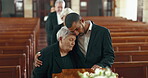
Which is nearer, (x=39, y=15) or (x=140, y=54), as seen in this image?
(x=140, y=54)

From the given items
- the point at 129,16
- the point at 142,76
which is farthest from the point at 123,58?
the point at 129,16

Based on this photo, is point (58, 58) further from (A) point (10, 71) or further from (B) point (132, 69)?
(B) point (132, 69)

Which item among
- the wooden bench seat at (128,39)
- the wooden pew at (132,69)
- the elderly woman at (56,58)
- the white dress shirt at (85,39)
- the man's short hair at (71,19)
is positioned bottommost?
the wooden pew at (132,69)

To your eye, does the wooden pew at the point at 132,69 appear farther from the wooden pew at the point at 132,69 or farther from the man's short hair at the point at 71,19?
the man's short hair at the point at 71,19

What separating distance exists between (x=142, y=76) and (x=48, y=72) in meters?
1.12

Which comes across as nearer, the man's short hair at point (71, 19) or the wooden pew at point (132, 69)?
the man's short hair at point (71, 19)

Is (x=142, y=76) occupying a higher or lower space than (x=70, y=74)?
lower

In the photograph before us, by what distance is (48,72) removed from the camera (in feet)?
8.75

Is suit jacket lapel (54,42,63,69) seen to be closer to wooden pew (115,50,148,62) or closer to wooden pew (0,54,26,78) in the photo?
wooden pew (0,54,26,78)

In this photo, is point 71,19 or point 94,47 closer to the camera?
point 71,19

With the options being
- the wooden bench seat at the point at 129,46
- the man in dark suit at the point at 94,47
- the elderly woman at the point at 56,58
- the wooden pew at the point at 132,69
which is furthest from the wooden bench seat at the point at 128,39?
the elderly woman at the point at 56,58

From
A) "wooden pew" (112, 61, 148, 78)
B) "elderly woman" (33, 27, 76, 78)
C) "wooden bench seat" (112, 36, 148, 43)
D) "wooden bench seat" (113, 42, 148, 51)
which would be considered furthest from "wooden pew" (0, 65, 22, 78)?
"wooden bench seat" (112, 36, 148, 43)

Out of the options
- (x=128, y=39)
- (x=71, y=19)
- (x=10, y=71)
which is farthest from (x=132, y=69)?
(x=128, y=39)

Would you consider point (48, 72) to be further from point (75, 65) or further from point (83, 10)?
point (83, 10)
